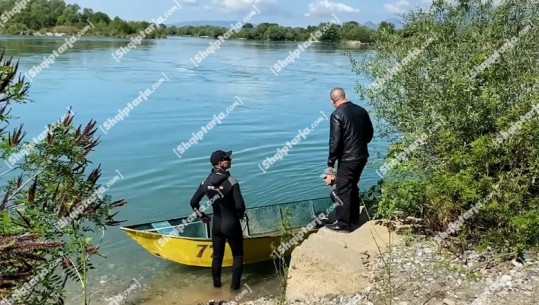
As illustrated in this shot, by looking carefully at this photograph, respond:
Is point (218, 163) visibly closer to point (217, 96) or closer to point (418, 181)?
point (418, 181)

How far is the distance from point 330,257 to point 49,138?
401 centimetres

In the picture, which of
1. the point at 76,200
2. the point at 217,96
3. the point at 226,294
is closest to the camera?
the point at 76,200

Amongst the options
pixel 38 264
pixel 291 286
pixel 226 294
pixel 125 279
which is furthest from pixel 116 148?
pixel 38 264

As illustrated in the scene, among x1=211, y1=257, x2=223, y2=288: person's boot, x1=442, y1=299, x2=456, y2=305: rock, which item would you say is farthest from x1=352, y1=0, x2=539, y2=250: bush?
x1=211, y1=257, x2=223, y2=288: person's boot

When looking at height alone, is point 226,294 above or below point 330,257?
below

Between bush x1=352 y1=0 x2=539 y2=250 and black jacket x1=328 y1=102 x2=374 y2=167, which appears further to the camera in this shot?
black jacket x1=328 y1=102 x2=374 y2=167

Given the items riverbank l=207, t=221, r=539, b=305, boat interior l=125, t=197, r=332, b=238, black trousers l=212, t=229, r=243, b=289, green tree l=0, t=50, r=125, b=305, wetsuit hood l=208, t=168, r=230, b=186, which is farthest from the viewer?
boat interior l=125, t=197, r=332, b=238

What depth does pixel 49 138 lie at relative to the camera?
16.8ft

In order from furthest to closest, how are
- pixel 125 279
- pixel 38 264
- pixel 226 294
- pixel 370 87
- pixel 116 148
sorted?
pixel 116 148 < pixel 370 87 < pixel 125 279 < pixel 226 294 < pixel 38 264

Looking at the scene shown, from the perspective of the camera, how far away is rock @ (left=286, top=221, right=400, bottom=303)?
6.78m

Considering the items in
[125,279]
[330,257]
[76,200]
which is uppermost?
[76,200]

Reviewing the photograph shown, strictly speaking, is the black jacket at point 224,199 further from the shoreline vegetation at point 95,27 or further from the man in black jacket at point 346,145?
the shoreline vegetation at point 95,27

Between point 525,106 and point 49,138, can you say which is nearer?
point 49,138

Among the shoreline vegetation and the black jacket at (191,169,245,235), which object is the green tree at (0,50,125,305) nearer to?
the black jacket at (191,169,245,235)
